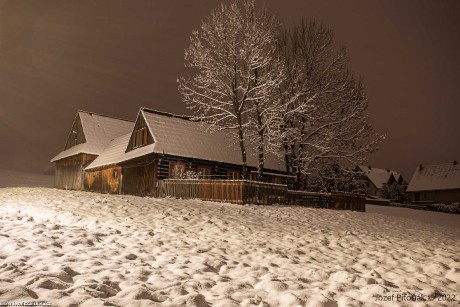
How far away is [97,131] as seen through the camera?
37688 millimetres

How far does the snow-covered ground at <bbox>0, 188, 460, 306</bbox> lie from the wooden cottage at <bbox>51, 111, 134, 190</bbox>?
25426 millimetres

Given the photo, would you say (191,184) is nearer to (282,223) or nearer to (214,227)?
(282,223)

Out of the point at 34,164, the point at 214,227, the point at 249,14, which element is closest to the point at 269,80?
the point at 249,14

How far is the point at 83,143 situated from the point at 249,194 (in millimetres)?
24823

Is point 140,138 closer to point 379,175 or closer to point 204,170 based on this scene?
point 204,170

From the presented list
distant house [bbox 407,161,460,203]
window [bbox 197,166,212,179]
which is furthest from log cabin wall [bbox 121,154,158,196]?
distant house [bbox 407,161,460,203]

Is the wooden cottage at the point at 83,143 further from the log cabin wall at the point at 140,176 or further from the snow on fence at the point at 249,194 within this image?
the snow on fence at the point at 249,194

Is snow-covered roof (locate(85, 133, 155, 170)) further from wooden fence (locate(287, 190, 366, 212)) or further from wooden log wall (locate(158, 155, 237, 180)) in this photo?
wooden fence (locate(287, 190, 366, 212))

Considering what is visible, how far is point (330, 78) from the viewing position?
87.1 ft

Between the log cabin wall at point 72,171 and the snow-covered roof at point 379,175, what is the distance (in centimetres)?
5306

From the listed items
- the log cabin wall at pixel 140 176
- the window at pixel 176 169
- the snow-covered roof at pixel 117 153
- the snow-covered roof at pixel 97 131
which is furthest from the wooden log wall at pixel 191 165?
the snow-covered roof at pixel 97 131

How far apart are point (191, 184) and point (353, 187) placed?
25094mm

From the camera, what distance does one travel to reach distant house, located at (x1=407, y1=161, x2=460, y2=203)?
182ft

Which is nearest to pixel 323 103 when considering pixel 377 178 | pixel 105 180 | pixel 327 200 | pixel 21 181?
pixel 327 200
